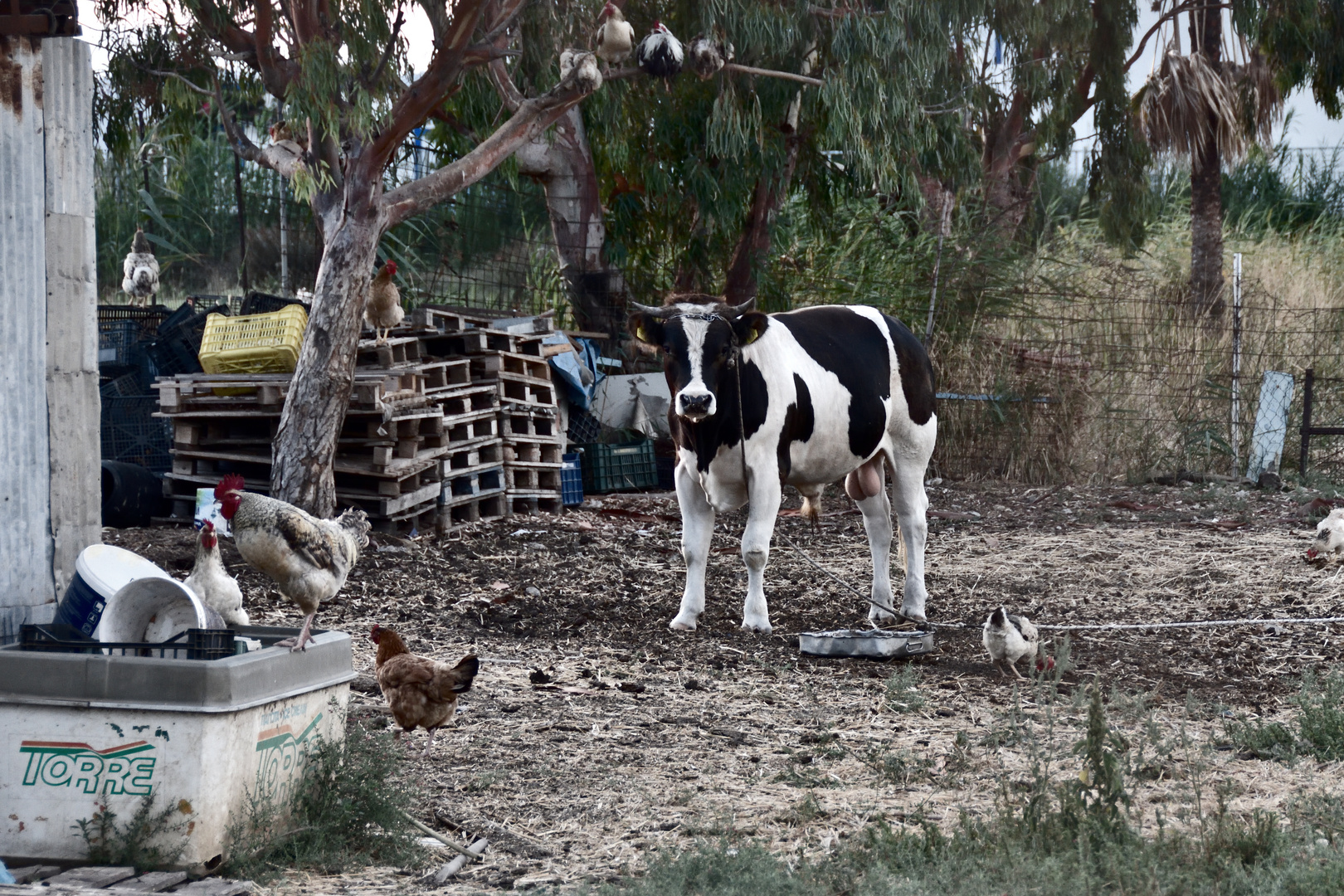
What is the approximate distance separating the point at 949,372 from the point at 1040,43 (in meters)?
4.93

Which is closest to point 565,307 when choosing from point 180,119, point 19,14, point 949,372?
point 949,372

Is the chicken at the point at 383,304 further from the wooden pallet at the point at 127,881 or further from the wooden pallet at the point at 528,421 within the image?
the wooden pallet at the point at 127,881

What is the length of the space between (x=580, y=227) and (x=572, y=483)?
144 inches

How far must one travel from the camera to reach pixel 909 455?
7.51m

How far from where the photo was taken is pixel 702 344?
6508 millimetres

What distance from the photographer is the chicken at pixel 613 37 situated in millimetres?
8203

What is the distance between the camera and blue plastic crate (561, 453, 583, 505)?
1118 cm

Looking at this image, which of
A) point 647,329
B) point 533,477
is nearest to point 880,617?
point 647,329

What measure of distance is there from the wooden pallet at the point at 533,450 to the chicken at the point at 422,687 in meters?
5.96

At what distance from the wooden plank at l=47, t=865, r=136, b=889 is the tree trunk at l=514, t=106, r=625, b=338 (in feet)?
34.9

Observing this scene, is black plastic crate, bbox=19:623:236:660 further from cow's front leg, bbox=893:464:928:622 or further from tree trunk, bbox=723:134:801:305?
tree trunk, bbox=723:134:801:305

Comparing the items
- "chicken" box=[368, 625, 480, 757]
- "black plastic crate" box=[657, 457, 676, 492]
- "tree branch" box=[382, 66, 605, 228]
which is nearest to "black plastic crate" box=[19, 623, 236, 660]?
"chicken" box=[368, 625, 480, 757]

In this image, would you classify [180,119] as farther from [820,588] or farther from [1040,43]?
[1040,43]

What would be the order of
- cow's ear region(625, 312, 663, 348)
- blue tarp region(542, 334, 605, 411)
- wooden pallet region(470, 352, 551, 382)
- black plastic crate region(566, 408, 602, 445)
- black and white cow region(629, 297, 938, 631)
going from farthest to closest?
black plastic crate region(566, 408, 602, 445), blue tarp region(542, 334, 605, 411), wooden pallet region(470, 352, 551, 382), cow's ear region(625, 312, 663, 348), black and white cow region(629, 297, 938, 631)
